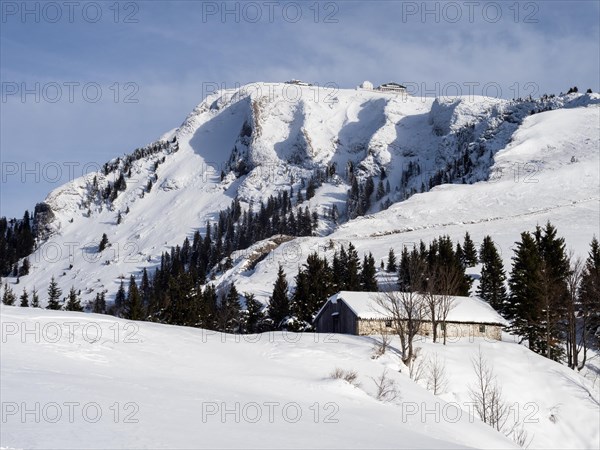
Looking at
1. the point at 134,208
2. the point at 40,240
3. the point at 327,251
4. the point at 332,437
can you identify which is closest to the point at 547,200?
the point at 327,251

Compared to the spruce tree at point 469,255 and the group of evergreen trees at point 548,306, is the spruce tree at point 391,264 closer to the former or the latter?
the spruce tree at point 469,255

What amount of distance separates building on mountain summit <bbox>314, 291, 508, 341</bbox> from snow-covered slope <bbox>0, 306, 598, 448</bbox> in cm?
459

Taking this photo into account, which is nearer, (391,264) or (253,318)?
(253,318)

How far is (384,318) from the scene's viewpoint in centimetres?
4691

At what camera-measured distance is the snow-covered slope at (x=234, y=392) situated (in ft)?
38.0

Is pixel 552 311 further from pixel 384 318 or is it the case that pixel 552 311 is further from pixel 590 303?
pixel 384 318

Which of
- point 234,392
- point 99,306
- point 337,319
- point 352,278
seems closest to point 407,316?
point 337,319

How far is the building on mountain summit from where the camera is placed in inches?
1850

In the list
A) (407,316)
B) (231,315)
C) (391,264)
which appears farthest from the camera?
(391,264)

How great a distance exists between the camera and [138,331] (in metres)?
30.6

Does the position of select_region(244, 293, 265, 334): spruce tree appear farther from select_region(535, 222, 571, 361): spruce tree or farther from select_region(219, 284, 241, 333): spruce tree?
select_region(535, 222, 571, 361): spruce tree

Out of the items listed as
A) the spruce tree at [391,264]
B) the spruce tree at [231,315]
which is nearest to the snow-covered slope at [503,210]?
the spruce tree at [391,264]

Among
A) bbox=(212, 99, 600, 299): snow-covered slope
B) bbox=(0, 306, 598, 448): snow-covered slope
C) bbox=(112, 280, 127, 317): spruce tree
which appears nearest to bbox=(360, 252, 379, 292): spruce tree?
bbox=(212, 99, 600, 299): snow-covered slope

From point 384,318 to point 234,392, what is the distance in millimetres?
29167
